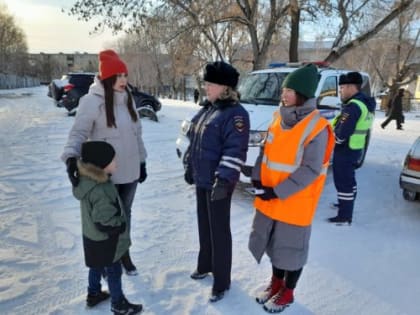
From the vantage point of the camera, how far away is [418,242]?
4215mm

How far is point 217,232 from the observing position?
2.96m

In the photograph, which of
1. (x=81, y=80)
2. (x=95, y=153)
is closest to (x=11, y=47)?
(x=81, y=80)

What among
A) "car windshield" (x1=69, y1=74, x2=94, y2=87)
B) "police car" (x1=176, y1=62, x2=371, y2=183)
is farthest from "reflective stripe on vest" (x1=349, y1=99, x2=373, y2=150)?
"car windshield" (x1=69, y1=74, x2=94, y2=87)

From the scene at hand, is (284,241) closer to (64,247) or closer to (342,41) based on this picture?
(64,247)

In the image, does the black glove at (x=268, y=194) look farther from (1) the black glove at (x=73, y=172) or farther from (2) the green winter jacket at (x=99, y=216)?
(1) the black glove at (x=73, y=172)

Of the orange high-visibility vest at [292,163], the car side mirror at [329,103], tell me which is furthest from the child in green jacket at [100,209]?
the car side mirror at [329,103]

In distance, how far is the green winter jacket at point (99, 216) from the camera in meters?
2.44

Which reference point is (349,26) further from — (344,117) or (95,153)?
(95,153)

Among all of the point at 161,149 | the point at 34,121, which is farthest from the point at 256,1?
the point at 34,121

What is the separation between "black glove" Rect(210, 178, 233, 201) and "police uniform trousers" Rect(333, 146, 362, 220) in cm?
235

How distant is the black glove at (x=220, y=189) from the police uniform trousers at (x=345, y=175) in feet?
7.70

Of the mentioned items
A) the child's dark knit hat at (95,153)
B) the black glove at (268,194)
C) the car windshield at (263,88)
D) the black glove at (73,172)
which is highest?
the car windshield at (263,88)

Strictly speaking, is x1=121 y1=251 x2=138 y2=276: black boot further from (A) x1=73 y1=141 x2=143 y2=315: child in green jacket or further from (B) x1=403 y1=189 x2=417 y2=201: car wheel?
(B) x1=403 y1=189 x2=417 y2=201: car wheel

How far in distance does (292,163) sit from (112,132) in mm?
1433
